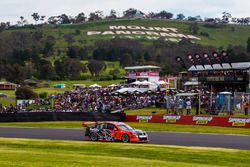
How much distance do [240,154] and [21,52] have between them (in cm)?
14288

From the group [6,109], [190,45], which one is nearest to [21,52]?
[190,45]

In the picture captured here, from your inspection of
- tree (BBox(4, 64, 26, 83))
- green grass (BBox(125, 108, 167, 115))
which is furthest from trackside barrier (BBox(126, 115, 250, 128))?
tree (BBox(4, 64, 26, 83))

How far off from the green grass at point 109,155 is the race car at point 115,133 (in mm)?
3043

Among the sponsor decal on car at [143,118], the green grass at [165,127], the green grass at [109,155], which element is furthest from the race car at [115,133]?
the sponsor decal on car at [143,118]

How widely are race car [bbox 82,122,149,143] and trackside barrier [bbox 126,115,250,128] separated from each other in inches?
514

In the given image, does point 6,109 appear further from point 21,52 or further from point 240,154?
point 21,52

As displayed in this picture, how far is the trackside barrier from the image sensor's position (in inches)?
1601

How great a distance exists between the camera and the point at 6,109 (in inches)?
2457

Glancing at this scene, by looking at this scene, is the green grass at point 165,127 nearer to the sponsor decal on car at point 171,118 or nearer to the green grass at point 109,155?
the sponsor decal on car at point 171,118

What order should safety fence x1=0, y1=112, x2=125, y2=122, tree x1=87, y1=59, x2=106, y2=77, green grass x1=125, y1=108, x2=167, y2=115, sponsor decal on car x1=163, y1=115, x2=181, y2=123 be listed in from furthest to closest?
tree x1=87, y1=59, x2=106, y2=77 < green grass x1=125, y1=108, x2=167, y2=115 < safety fence x1=0, y1=112, x2=125, y2=122 < sponsor decal on car x1=163, y1=115, x2=181, y2=123

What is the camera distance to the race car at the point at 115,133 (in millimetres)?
29609

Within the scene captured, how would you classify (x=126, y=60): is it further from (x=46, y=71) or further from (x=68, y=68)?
(x=46, y=71)

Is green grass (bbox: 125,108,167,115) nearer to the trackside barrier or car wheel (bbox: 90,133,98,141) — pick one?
the trackside barrier

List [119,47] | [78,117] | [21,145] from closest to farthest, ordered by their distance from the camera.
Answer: [21,145] → [78,117] → [119,47]
